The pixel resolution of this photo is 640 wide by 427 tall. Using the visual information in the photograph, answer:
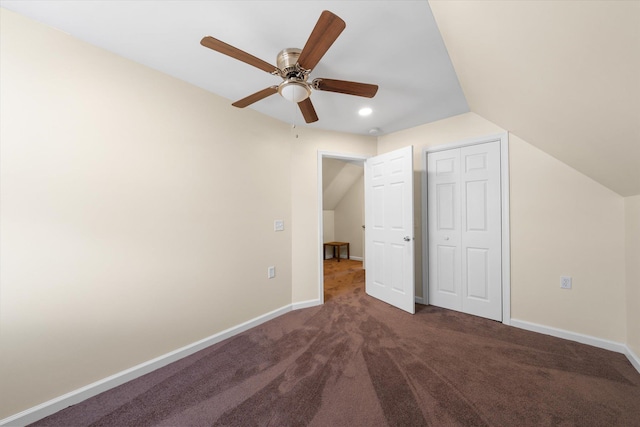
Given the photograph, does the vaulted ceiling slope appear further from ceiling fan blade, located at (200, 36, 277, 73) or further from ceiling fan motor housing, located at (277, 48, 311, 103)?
ceiling fan blade, located at (200, 36, 277, 73)

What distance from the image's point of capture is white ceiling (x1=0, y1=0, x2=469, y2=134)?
134 centimetres

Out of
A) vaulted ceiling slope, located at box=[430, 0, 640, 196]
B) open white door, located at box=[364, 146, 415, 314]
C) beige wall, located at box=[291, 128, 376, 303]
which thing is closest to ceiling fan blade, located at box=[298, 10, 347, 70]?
vaulted ceiling slope, located at box=[430, 0, 640, 196]

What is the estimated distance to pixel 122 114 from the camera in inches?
69.3

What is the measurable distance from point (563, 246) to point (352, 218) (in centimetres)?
427

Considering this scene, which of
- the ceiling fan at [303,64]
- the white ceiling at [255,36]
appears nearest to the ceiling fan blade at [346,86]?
the ceiling fan at [303,64]

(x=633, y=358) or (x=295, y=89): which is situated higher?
(x=295, y=89)

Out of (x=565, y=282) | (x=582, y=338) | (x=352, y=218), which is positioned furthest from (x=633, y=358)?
(x=352, y=218)

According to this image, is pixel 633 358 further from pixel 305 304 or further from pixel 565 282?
pixel 305 304

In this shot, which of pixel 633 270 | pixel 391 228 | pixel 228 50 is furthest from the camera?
pixel 391 228

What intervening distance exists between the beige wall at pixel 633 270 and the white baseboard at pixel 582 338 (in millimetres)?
56

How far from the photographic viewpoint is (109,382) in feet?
5.47

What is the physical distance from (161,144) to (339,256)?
4674 mm

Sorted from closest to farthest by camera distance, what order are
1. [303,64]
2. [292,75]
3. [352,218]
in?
[303,64] → [292,75] → [352,218]

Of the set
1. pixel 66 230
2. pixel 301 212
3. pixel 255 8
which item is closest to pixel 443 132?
pixel 301 212
